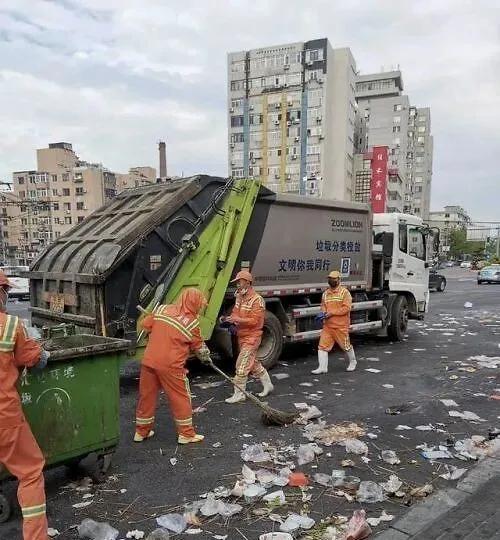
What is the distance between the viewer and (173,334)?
385 cm

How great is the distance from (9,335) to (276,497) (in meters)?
1.88

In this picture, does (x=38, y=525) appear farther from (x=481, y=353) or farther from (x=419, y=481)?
(x=481, y=353)

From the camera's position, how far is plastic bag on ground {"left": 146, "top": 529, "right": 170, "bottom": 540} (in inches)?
103

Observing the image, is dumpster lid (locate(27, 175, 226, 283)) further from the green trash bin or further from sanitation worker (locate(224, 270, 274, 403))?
the green trash bin

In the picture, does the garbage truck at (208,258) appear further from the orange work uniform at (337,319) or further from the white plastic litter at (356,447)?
the white plastic litter at (356,447)

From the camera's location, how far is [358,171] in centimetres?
5750

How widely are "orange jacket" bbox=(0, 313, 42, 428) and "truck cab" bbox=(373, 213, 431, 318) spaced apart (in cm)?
699

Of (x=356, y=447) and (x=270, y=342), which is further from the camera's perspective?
(x=270, y=342)

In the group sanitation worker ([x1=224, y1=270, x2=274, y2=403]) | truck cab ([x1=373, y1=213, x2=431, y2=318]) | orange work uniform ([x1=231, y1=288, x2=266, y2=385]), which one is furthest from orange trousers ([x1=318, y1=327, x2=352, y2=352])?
truck cab ([x1=373, y1=213, x2=431, y2=318])

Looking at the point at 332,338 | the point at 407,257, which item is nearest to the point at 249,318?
the point at 332,338

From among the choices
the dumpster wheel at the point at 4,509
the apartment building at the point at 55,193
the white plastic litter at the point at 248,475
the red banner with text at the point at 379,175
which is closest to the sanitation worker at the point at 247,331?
the white plastic litter at the point at 248,475

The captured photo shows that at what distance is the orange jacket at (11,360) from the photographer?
7.98ft

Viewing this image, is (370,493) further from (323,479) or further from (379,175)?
(379,175)

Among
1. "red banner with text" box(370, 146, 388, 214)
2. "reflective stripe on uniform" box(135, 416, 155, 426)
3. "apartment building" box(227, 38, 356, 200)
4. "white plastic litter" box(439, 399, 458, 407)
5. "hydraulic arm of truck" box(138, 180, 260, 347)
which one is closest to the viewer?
"reflective stripe on uniform" box(135, 416, 155, 426)
